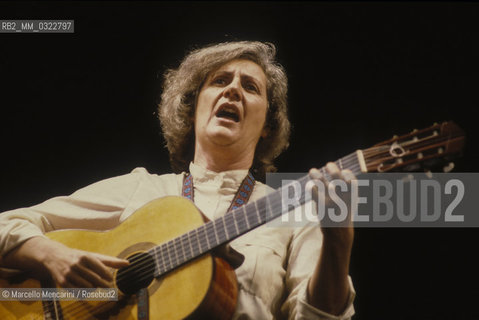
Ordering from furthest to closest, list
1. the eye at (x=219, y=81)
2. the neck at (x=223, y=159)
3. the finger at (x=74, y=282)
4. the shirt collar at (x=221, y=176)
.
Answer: the eye at (x=219, y=81), the neck at (x=223, y=159), the shirt collar at (x=221, y=176), the finger at (x=74, y=282)

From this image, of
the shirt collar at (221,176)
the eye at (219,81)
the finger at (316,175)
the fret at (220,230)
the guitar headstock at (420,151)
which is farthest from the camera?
the eye at (219,81)

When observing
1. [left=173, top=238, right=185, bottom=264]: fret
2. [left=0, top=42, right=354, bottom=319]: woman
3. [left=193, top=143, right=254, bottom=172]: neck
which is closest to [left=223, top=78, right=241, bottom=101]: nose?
[left=0, top=42, right=354, bottom=319]: woman

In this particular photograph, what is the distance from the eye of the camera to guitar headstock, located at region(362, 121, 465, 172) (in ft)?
3.90

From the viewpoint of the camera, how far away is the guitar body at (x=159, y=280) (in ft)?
4.42

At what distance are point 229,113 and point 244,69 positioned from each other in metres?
0.24

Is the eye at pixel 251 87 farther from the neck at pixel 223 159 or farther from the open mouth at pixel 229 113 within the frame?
the neck at pixel 223 159

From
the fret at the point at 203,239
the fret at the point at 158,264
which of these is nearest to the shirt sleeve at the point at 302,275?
the fret at the point at 203,239

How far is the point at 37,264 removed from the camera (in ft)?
5.12

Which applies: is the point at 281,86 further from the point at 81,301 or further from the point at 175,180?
the point at 81,301

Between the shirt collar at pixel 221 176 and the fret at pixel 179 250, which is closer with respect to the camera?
the fret at pixel 179 250

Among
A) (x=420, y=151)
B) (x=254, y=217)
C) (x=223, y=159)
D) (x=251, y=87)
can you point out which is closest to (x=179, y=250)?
(x=254, y=217)

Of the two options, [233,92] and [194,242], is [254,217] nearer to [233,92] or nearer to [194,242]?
[194,242]

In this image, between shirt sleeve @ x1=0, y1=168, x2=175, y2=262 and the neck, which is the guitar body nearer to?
shirt sleeve @ x1=0, y1=168, x2=175, y2=262

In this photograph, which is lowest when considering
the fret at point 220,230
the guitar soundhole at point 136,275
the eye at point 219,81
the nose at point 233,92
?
the guitar soundhole at point 136,275
